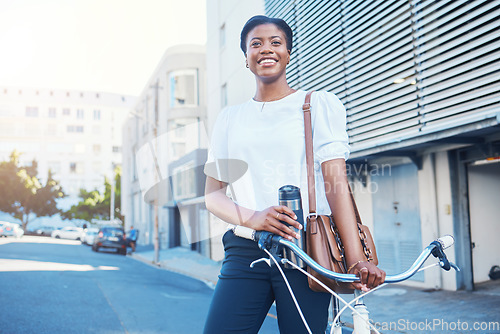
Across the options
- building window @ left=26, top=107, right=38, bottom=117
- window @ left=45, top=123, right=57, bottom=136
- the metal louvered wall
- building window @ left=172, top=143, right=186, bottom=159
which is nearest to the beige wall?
the metal louvered wall

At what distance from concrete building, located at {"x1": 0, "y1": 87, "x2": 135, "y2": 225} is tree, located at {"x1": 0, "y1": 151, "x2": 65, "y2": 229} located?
15.0 m

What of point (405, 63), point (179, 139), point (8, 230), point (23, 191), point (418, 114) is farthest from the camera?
point (23, 191)

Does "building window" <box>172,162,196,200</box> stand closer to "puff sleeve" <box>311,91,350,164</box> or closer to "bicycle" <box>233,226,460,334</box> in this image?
"puff sleeve" <box>311,91,350,164</box>

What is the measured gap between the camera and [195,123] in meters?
28.8

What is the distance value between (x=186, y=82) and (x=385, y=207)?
20528 millimetres

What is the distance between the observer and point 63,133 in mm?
73938

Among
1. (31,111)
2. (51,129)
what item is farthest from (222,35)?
(31,111)

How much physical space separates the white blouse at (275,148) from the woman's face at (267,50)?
4.9 inches

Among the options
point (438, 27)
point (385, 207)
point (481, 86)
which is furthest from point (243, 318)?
point (385, 207)

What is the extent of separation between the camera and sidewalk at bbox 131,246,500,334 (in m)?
6.50

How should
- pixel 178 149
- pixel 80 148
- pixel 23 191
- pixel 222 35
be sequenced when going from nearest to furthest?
1. pixel 222 35
2. pixel 178 149
3. pixel 23 191
4. pixel 80 148

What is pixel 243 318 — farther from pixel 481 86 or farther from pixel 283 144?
pixel 481 86

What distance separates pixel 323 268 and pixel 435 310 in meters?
6.82

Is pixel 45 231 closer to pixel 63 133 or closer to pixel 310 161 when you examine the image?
pixel 63 133
